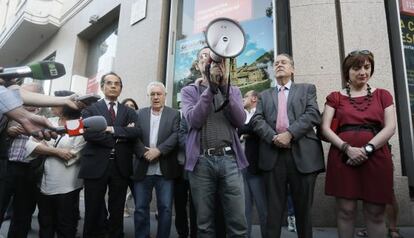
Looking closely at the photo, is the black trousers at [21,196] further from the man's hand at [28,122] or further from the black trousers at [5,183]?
the man's hand at [28,122]

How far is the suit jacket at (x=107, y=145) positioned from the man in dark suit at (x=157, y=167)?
0.43 feet

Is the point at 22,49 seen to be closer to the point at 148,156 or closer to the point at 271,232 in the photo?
the point at 148,156

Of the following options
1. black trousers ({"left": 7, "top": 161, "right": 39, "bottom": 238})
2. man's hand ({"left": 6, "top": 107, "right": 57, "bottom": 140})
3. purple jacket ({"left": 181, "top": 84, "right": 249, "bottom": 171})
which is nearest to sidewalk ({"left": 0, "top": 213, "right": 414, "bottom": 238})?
black trousers ({"left": 7, "top": 161, "right": 39, "bottom": 238})

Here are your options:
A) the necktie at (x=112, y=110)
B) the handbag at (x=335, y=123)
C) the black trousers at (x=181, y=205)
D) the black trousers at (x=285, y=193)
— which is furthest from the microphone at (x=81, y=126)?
the black trousers at (x=181, y=205)

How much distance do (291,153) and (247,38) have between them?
3339 millimetres

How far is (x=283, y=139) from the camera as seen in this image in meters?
2.85

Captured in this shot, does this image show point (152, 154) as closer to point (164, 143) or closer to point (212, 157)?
point (164, 143)

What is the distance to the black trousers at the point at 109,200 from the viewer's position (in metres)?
3.37

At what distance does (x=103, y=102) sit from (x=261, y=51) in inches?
117

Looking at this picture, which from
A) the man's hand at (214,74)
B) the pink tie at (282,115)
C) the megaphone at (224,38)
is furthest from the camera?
the pink tie at (282,115)

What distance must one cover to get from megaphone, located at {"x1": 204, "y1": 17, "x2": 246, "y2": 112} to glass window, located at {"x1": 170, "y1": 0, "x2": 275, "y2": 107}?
10.1 feet

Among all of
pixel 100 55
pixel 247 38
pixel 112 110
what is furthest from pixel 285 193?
pixel 100 55

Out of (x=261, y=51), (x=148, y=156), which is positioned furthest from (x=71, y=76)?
(x=148, y=156)

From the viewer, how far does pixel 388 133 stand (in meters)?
2.73
